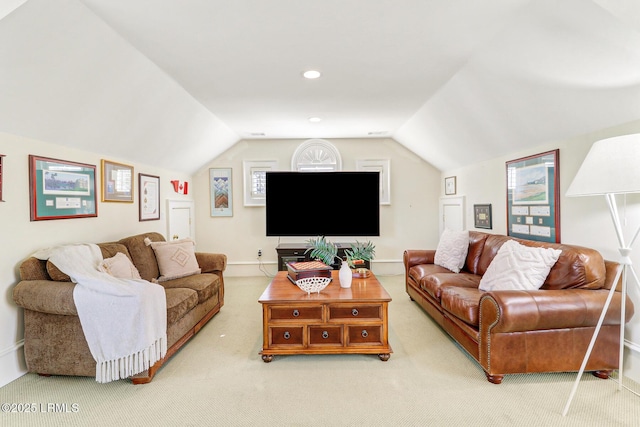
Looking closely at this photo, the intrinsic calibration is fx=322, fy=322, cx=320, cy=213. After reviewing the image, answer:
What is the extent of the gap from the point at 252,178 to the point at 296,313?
10.5 ft

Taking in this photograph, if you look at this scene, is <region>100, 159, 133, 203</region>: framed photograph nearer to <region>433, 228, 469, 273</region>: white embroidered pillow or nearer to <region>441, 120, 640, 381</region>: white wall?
<region>433, 228, 469, 273</region>: white embroidered pillow

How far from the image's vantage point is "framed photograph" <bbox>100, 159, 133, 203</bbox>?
3211 mm

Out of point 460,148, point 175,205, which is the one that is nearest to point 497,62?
point 460,148

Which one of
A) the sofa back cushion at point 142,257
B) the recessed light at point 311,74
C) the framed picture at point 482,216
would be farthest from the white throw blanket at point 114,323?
the framed picture at point 482,216

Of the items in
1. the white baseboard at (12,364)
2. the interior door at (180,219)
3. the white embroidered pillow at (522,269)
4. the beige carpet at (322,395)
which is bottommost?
the beige carpet at (322,395)

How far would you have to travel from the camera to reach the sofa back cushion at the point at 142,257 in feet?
10.4

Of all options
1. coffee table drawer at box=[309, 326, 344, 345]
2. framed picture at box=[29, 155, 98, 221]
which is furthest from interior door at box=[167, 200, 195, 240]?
coffee table drawer at box=[309, 326, 344, 345]

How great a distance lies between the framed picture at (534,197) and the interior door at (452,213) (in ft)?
3.51

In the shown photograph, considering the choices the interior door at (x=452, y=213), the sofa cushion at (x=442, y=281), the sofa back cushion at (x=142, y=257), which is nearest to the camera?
the sofa cushion at (x=442, y=281)

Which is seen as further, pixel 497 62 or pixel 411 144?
pixel 411 144

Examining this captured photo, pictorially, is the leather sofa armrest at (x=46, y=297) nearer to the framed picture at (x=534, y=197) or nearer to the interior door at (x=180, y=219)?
the interior door at (x=180, y=219)

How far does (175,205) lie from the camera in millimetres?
4664

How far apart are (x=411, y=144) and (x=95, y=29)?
4139 mm

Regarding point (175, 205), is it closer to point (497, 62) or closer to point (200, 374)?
point (200, 374)
